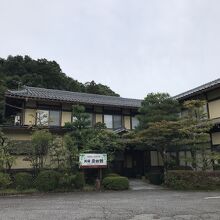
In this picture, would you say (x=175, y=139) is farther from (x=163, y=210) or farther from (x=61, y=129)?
(x=163, y=210)

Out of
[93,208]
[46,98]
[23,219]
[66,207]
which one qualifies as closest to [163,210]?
[93,208]

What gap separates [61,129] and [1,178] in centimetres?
569

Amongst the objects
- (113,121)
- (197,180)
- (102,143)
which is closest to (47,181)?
(102,143)

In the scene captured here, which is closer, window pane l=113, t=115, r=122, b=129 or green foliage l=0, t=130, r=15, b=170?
green foliage l=0, t=130, r=15, b=170

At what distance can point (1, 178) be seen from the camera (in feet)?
49.1

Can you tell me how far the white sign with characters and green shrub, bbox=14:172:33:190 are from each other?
113 inches

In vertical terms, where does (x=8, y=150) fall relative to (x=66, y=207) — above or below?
above

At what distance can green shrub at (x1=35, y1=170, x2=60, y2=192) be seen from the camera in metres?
15.3

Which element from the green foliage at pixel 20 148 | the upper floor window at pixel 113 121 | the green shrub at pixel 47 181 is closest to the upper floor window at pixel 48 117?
the green foliage at pixel 20 148

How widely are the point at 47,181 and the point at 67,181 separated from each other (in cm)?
105

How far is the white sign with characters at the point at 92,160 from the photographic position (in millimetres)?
16594

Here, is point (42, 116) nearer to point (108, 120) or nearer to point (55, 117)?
point (55, 117)

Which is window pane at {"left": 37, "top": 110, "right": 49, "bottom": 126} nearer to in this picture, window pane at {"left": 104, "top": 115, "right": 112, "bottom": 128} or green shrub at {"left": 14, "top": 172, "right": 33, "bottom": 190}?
window pane at {"left": 104, "top": 115, "right": 112, "bottom": 128}

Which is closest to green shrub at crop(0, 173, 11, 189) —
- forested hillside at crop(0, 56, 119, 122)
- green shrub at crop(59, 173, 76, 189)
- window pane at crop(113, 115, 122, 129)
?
green shrub at crop(59, 173, 76, 189)
